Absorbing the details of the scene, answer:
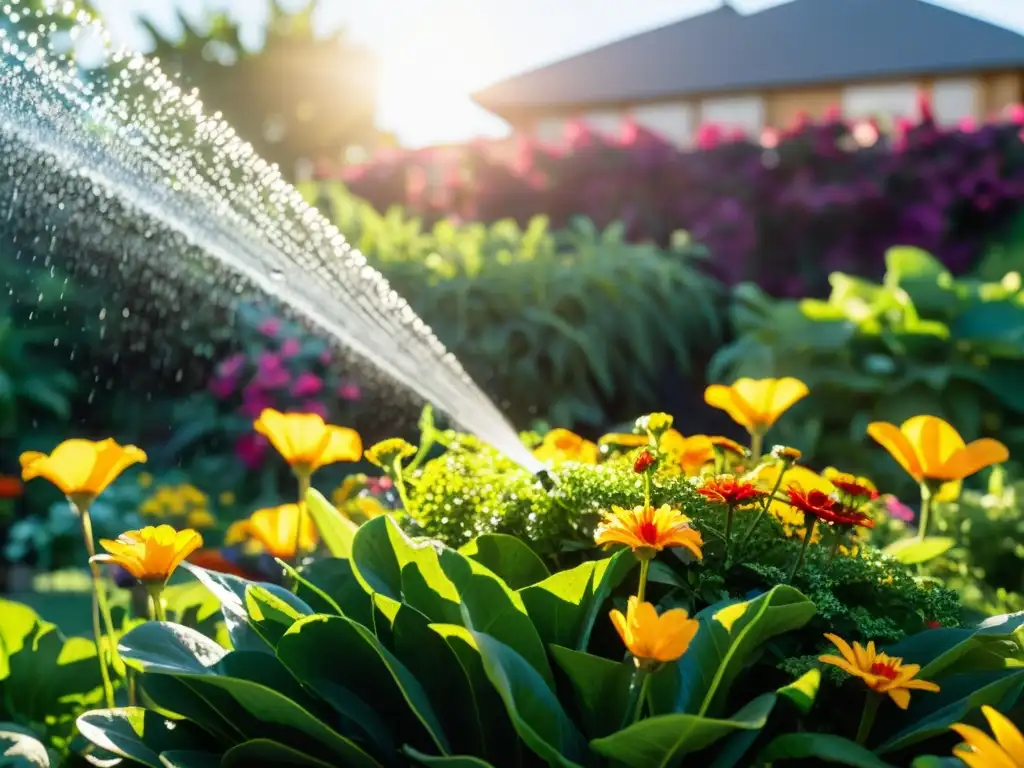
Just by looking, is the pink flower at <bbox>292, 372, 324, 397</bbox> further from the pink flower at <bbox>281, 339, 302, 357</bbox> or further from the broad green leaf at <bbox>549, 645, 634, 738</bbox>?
the broad green leaf at <bbox>549, 645, 634, 738</bbox>

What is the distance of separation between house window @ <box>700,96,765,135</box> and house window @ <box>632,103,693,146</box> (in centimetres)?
27

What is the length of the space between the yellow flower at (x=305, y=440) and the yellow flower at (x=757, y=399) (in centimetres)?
63

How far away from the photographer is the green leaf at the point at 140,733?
129 cm

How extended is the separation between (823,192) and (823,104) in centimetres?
1232

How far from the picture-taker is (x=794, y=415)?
13.4 ft

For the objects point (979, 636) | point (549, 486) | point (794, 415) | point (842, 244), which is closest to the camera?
point (979, 636)

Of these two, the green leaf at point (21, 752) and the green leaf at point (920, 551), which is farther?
the green leaf at point (920, 551)

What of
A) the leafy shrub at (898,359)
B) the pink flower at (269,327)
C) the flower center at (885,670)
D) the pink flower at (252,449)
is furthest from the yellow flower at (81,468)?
the pink flower at (269,327)

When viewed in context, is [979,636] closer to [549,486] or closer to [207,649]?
[549,486]

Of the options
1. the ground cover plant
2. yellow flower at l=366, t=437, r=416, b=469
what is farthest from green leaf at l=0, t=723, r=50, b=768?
yellow flower at l=366, t=437, r=416, b=469

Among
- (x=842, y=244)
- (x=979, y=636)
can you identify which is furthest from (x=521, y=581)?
(x=842, y=244)

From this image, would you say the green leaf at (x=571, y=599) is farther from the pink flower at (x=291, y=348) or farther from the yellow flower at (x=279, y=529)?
the pink flower at (x=291, y=348)

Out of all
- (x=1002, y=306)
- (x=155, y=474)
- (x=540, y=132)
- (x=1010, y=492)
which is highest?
(x=540, y=132)

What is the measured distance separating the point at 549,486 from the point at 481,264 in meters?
3.32
